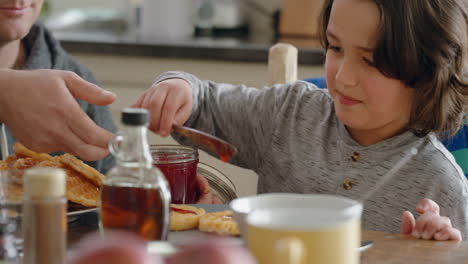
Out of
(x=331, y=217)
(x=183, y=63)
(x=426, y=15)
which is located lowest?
(x=183, y=63)

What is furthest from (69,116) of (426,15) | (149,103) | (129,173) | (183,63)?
(183,63)

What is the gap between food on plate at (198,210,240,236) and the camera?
0.87 m

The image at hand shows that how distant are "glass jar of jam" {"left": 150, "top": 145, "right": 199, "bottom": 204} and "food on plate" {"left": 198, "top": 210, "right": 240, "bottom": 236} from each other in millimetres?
190

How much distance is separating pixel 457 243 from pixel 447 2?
21.9 inches

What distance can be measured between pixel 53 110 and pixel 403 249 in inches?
21.8

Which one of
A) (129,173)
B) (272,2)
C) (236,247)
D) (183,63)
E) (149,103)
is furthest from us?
(272,2)

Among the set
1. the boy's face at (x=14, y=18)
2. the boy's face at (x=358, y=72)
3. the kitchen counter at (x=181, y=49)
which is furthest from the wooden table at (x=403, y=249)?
the kitchen counter at (x=181, y=49)

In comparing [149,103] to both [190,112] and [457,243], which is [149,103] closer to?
[190,112]

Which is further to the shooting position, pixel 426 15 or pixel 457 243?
pixel 426 15

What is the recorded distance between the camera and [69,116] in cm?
101

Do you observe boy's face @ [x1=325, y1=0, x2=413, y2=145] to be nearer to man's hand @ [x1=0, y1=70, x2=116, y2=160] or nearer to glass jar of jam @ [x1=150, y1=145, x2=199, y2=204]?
glass jar of jam @ [x1=150, y1=145, x2=199, y2=204]

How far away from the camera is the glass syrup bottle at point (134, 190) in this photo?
2.32 feet

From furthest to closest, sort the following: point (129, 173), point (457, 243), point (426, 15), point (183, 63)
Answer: point (183, 63) → point (426, 15) → point (457, 243) → point (129, 173)

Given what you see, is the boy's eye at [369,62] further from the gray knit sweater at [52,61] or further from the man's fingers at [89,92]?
the gray knit sweater at [52,61]
